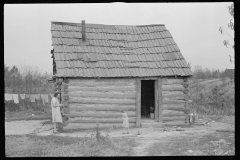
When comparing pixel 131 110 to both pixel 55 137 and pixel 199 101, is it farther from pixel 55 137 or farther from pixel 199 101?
pixel 199 101

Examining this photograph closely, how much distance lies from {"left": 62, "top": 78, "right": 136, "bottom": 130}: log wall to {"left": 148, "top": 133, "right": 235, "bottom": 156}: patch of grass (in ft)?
11.3

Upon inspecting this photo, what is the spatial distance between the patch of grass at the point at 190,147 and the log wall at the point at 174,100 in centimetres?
313

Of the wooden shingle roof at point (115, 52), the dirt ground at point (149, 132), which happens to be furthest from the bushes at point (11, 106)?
the wooden shingle roof at point (115, 52)

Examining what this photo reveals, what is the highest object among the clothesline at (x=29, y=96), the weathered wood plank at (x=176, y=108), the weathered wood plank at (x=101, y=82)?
the weathered wood plank at (x=101, y=82)

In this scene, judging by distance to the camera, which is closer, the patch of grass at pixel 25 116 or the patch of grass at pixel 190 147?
the patch of grass at pixel 190 147

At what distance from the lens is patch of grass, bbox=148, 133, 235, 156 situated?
27.4ft

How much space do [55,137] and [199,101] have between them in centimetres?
1606

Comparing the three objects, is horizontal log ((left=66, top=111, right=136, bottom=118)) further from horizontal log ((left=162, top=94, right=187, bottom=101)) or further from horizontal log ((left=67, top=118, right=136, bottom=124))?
horizontal log ((left=162, top=94, right=187, bottom=101))

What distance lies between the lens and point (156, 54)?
48.6 feet

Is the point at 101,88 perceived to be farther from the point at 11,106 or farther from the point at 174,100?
the point at 11,106

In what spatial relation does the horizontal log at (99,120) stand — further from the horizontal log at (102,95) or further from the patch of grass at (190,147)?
the patch of grass at (190,147)

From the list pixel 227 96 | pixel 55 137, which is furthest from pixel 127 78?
pixel 227 96

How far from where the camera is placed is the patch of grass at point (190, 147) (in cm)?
836

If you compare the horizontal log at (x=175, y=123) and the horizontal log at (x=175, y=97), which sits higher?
the horizontal log at (x=175, y=97)
